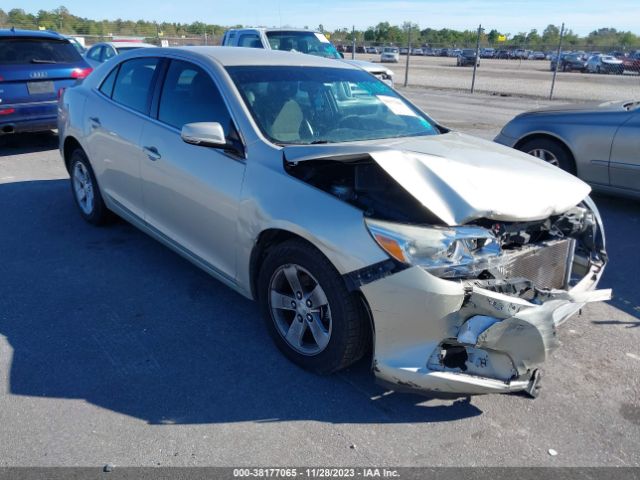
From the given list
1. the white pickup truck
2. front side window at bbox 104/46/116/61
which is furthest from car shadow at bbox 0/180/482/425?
front side window at bbox 104/46/116/61

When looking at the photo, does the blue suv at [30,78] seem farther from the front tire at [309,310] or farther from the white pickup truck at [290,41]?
the front tire at [309,310]

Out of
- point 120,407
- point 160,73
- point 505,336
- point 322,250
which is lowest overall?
point 120,407

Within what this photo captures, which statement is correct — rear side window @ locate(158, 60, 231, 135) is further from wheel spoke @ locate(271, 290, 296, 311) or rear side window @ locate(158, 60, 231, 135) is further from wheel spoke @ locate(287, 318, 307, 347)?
wheel spoke @ locate(287, 318, 307, 347)

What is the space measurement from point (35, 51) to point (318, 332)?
8.11m

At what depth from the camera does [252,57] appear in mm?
4230

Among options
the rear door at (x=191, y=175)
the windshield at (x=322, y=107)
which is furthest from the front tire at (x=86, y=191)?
the windshield at (x=322, y=107)

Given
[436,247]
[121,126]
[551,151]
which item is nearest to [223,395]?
[436,247]

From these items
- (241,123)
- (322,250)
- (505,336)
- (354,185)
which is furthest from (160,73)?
(505,336)

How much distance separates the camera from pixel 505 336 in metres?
2.68

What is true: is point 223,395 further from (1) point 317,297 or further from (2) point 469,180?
(2) point 469,180

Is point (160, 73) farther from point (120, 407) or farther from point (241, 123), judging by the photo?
point (120, 407)

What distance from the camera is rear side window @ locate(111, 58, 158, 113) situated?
4541mm

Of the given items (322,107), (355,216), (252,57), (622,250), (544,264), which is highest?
(252,57)

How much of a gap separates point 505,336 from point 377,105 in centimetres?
228
